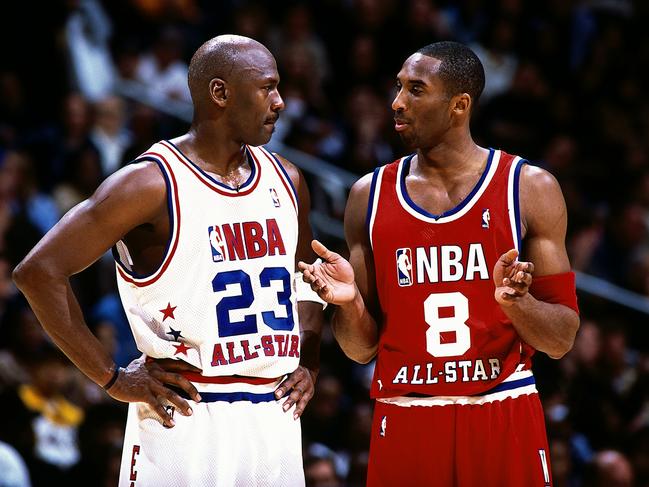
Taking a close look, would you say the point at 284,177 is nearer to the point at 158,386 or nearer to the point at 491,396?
the point at 158,386

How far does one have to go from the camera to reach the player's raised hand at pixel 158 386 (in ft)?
15.5

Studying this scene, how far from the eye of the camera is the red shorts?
487 centimetres

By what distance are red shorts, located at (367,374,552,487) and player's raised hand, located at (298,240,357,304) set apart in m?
0.57

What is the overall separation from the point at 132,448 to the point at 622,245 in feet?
23.3

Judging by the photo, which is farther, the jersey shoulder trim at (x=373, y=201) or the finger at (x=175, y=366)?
the jersey shoulder trim at (x=373, y=201)

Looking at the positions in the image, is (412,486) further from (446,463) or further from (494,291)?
(494,291)

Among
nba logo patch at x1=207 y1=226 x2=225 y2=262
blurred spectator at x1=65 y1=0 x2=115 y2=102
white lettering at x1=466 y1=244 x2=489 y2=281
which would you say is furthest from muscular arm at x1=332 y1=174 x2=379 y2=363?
blurred spectator at x1=65 y1=0 x2=115 y2=102

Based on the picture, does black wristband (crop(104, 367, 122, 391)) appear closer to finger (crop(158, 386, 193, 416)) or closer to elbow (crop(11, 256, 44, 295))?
finger (crop(158, 386, 193, 416))

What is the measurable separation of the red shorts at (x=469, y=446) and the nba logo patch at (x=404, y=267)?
0.50 meters

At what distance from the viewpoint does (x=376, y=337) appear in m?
5.14

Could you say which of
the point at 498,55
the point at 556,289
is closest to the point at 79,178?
the point at 498,55

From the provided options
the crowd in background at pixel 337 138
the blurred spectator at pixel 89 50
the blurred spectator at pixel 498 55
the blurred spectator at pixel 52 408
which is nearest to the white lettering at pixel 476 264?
the crowd in background at pixel 337 138

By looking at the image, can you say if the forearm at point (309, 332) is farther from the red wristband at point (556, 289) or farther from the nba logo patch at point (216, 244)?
the red wristband at point (556, 289)

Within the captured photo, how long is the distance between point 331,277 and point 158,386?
0.81m
